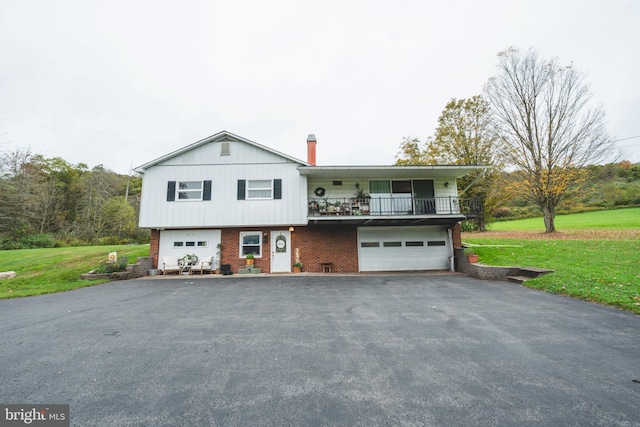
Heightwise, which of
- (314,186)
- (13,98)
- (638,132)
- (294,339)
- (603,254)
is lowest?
(294,339)

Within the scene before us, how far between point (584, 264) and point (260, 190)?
13.6 meters

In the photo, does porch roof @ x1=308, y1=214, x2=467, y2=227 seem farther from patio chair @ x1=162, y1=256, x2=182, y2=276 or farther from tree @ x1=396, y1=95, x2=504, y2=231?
tree @ x1=396, y1=95, x2=504, y2=231

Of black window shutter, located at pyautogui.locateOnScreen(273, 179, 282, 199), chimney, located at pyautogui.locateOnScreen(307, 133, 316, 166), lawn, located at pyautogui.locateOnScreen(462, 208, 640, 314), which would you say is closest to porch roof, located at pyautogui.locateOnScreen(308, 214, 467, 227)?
black window shutter, located at pyautogui.locateOnScreen(273, 179, 282, 199)

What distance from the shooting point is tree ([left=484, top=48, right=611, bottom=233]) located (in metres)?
14.5

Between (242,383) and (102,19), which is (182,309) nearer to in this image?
(242,383)

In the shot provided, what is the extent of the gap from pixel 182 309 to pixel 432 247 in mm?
11456

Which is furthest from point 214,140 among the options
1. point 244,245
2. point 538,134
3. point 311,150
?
point 538,134

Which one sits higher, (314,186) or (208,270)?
(314,186)

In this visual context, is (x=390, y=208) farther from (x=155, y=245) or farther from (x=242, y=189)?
(x=155, y=245)

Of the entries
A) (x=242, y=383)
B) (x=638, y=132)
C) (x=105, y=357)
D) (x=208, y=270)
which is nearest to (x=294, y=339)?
(x=242, y=383)

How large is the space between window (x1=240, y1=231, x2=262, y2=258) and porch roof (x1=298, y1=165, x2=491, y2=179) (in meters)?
4.03

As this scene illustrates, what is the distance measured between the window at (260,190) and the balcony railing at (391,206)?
2187 mm

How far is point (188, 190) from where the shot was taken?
12.2 m

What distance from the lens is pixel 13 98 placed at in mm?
16219
